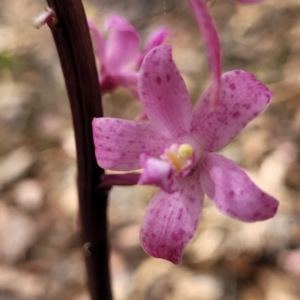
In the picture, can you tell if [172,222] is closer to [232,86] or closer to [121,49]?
[232,86]

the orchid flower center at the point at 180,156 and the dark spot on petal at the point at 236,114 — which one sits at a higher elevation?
the dark spot on petal at the point at 236,114

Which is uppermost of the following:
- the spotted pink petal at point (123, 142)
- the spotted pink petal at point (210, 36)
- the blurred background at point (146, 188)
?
the spotted pink petal at point (210, 36)

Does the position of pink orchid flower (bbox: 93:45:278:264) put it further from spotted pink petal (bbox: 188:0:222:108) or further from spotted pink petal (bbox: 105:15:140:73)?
spotted pink petal (bbox: 105:15:140:73)

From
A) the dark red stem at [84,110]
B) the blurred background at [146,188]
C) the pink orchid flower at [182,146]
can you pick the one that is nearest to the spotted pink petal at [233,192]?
the pink orchid flower at [182,146]

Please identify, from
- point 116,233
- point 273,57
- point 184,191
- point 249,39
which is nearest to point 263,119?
point 273,57

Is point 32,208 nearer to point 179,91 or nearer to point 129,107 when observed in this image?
point 129,107

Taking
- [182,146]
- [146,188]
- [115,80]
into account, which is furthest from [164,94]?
[146,188]

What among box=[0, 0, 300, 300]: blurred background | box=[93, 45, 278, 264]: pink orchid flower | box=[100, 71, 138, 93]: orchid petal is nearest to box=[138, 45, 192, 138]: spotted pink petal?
box=[93, 45, 278, 264]: pink orchid flower

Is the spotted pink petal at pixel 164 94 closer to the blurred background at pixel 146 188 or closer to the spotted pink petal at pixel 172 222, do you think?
the spotted pink petal at pixel 172 222
